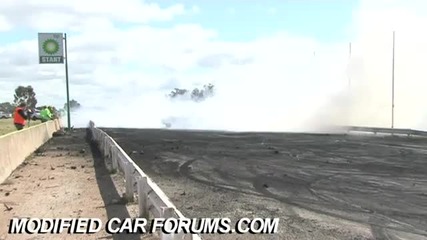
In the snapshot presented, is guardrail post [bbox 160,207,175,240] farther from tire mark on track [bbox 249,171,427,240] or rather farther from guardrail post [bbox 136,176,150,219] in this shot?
tire mark on track [bbox 249,171,427,240]

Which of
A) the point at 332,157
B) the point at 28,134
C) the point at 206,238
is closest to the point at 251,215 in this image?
the point at 206,238

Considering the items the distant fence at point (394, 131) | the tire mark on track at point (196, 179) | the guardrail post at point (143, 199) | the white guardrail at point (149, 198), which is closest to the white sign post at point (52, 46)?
the distant fence at point (394, 131)

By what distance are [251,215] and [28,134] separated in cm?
1484

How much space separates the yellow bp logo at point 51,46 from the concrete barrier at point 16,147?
18414 millimetres

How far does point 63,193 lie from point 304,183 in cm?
552

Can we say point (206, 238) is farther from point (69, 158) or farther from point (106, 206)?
point (69, 158)

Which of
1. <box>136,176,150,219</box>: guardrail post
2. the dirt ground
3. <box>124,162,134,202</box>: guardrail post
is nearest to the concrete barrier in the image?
the dirt ground

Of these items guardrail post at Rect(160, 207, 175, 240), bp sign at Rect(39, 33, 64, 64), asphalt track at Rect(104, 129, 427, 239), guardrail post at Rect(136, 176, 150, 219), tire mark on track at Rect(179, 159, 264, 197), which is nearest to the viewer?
guardrail post at Rect(160, 207, 175, 240)

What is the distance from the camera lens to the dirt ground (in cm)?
1010

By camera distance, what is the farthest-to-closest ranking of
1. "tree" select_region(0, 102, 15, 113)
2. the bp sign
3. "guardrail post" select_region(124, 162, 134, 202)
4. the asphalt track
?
"tree" select_region(0, 102, 15, 113), the bp sign, "guardrail post" select_region(124, 162, 134, 202), the asphalt track

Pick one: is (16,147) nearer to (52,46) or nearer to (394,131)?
(394,131)

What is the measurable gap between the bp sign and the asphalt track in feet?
76.2

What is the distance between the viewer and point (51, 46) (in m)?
44.2

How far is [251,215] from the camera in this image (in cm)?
973
